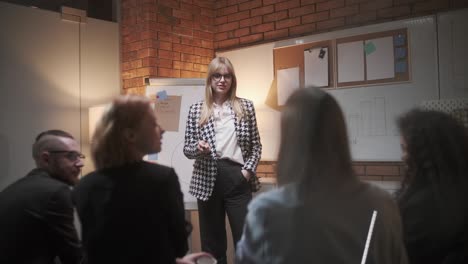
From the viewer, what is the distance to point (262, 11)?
167 inches

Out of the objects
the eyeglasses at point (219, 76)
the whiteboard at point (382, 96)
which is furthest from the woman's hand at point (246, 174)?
the eyeglasses at point (219, 76)

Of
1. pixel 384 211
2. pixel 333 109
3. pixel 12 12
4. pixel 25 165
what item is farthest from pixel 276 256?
pixel 12 12

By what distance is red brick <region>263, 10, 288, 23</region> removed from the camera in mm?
4109

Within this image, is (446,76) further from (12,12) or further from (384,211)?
(12,12)

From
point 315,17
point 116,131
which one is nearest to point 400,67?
point 315,17

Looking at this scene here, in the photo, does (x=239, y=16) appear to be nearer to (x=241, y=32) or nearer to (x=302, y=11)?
(x=241, y=32)

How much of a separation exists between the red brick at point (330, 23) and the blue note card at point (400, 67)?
1.95 feet

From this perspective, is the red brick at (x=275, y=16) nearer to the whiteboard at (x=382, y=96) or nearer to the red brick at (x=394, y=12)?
the whiteboard at (x=382, y=96)

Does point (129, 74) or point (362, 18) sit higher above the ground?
point (362, 18)

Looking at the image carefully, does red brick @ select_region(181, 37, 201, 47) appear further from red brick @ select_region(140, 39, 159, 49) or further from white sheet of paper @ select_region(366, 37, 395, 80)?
white sheet of paper @ select_region(366, 37, 395, 80)

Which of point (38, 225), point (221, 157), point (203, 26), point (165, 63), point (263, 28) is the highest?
point (203, 26)

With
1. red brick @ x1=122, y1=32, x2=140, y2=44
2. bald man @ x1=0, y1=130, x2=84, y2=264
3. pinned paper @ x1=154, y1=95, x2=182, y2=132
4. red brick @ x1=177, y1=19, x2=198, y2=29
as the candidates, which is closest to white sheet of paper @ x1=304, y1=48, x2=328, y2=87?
pinned paper @ x1=154, y1=95, x2=182, y2=132

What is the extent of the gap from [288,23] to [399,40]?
3.34ft

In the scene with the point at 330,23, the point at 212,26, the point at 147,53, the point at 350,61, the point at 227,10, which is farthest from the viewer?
the point at 212,26
